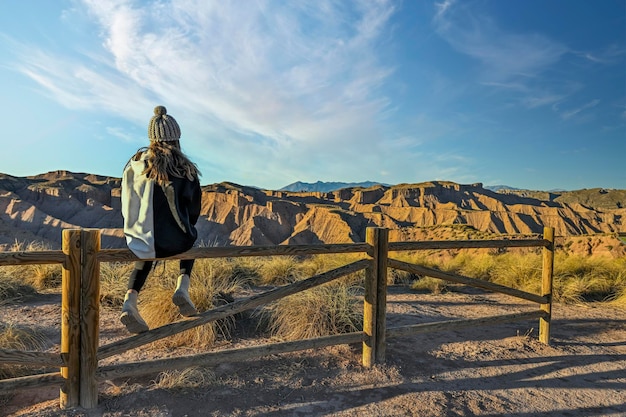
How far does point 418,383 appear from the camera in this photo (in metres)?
3.52

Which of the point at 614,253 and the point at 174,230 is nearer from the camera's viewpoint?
the point at 174,230

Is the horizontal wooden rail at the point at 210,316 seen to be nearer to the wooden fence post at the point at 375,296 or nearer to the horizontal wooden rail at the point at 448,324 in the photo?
the wooden fence post at the point at 375,296

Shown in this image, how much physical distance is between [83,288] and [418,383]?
9.62 ft

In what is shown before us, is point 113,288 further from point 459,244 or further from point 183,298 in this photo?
point 459,244

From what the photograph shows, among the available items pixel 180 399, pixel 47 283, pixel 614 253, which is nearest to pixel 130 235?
pixel 180 399

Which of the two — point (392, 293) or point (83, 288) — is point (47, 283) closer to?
point (83, 288)

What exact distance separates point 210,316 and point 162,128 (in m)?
1.55

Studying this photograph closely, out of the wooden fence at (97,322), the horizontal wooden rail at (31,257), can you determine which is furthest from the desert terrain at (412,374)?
Result: the horizontal wooden rail at (31,257)

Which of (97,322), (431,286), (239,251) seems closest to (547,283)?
(431,286)

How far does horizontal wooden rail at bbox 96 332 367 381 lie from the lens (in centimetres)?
282

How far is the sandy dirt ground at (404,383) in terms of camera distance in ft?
9.77

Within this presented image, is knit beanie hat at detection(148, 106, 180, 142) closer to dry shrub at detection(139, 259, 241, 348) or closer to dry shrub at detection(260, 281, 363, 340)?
dry shrub at detection(139, 259, 241, 348)

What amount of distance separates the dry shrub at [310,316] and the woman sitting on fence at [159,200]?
5.85 feet

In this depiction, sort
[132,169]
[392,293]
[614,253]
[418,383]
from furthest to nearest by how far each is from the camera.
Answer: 1. [614,253]
2. [392,293]
3. [418,383]
4. [132,169]
